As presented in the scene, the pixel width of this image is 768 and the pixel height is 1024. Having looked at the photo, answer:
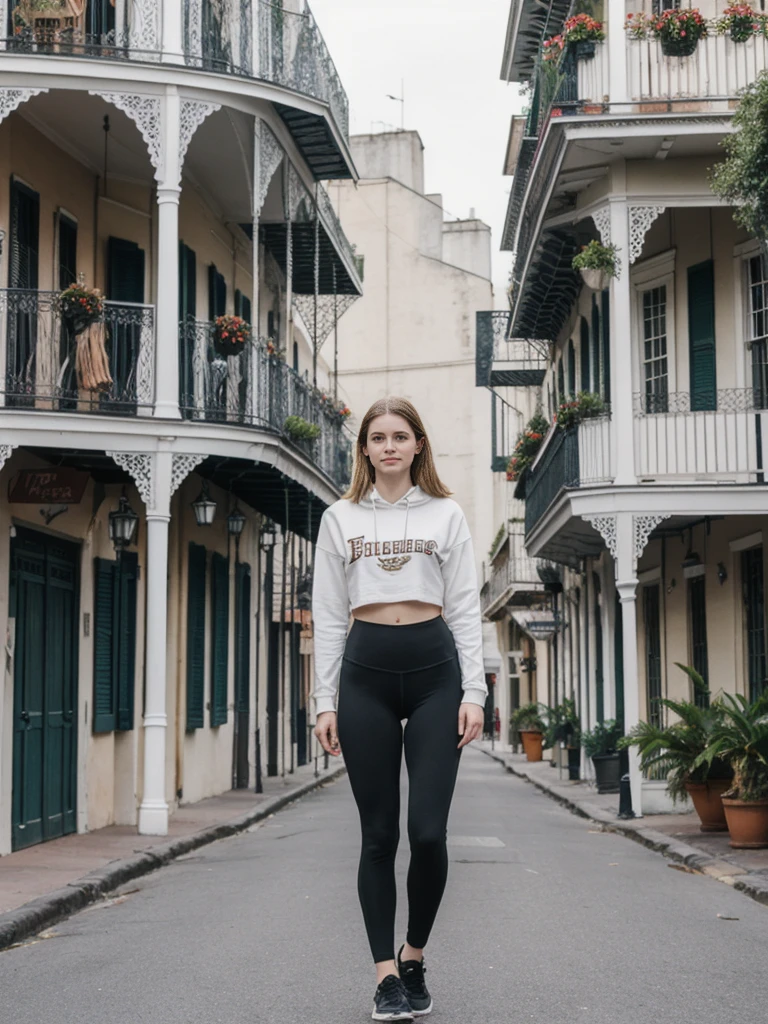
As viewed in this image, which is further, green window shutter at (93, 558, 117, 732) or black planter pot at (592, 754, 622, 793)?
black planter pot at (592, 754, 622, 793)

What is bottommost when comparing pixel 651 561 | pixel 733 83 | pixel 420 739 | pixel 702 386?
pixel 420 739

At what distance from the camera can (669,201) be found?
17594 millimetres

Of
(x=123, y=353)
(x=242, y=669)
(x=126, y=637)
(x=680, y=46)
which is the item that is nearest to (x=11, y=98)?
(x=123, y=353)

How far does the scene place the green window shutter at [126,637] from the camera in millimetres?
17016

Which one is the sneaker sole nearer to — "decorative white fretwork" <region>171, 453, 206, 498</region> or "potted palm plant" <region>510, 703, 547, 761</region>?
"decorative white fretwork" <region>171, 453, 206, 498</region>

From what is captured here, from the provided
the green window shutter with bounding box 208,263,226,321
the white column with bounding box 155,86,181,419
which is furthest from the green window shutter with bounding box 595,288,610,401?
the white column with bounding box 155,86,181,419

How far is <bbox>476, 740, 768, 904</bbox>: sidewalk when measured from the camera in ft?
37.2

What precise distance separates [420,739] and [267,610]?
69.5 ft

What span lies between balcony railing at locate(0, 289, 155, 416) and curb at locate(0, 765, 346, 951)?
4.09 m

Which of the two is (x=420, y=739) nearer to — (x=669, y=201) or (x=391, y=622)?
(x=391, y=622)

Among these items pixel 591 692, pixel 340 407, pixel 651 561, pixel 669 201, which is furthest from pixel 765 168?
pixel 591 692

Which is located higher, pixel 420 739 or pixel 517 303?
pixel 517 303

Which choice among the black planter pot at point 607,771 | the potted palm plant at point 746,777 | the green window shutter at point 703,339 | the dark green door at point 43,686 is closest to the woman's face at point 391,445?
the potted palm plant at point 746,777

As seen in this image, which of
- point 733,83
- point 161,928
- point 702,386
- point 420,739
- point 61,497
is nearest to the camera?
point 420,739
